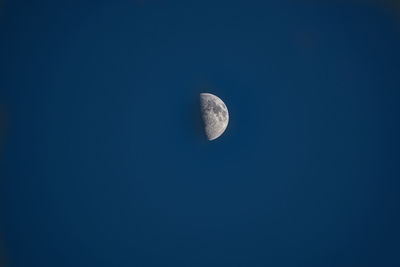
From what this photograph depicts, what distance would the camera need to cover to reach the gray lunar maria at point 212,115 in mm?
4391

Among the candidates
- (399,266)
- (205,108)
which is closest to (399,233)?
(399,266)

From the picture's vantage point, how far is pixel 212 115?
438cm

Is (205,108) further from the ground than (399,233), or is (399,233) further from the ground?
(205,108)

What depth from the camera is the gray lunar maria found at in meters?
4.39

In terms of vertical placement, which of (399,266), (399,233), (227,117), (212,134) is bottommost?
(399,266)

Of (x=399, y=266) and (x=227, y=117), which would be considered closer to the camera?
(x=227, y=117)

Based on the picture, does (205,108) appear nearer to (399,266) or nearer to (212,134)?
(212,134)

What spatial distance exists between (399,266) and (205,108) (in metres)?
4.86

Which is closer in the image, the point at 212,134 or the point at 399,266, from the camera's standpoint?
the point at 212,134

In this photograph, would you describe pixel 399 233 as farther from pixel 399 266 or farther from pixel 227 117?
pixel 227 117

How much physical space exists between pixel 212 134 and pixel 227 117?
0.40 metres

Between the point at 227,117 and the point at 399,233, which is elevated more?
the point at 227,117

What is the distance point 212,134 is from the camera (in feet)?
14.6

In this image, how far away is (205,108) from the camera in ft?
14.5
